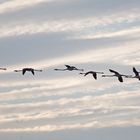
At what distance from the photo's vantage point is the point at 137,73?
4319 centimetres

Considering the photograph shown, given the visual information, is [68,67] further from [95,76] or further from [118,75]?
[118,75]

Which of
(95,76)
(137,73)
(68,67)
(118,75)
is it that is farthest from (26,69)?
(137,73)

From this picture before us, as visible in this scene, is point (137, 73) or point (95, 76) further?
point (95, 76)

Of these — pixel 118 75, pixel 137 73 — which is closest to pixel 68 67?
pixel 118 75

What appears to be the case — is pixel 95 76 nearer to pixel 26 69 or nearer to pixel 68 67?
pixel 68 67

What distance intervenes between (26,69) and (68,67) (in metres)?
6.78

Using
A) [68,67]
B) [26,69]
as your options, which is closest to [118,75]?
[68,67]

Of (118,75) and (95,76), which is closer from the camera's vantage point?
(118,75)

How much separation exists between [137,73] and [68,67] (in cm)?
1110

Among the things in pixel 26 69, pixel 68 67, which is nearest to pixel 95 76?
pixel 68 67

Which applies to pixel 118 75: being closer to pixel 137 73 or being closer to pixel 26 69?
pixel 137 73

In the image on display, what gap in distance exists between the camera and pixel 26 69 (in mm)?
43344

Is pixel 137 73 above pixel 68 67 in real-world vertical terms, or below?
below

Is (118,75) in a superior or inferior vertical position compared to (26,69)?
inferior
